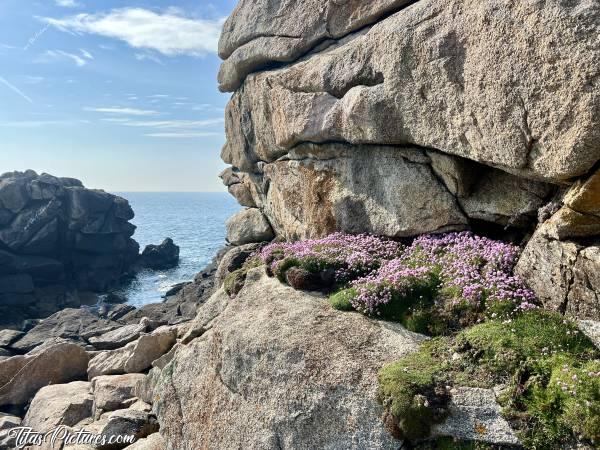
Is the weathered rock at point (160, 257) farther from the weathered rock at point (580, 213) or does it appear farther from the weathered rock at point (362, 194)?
the weathered rock at point (580, 213)

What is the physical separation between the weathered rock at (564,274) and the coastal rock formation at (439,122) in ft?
0.11

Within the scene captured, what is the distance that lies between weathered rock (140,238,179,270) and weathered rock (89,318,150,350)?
199 ft

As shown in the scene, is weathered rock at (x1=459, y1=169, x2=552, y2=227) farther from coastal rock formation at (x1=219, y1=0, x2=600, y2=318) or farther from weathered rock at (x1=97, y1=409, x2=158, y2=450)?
weathered rock at (x1=97, y1=409, x2=158, y2=450)

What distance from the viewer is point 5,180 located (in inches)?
3386

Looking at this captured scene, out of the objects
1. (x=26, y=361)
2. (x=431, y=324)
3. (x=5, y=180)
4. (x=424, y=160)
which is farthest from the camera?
(x=5, y=180)

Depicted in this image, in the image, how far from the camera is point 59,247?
83.6m

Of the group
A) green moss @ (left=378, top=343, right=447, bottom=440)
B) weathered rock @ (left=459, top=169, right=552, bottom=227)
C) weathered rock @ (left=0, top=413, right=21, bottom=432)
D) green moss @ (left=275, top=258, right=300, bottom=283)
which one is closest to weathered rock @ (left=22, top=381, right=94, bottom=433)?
weathered rock @ (left=0, top=413, right=21, bottom=432)

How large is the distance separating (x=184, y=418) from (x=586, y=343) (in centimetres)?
1179

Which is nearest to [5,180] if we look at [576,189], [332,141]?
[332,141]

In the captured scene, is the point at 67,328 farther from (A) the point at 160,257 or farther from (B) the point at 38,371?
(A) the point at 160,257

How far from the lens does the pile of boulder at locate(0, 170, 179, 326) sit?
229 ft

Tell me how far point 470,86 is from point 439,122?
1760 mm

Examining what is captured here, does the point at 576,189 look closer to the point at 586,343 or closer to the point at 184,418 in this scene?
the point at 586,343

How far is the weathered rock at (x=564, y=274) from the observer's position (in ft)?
37.5
